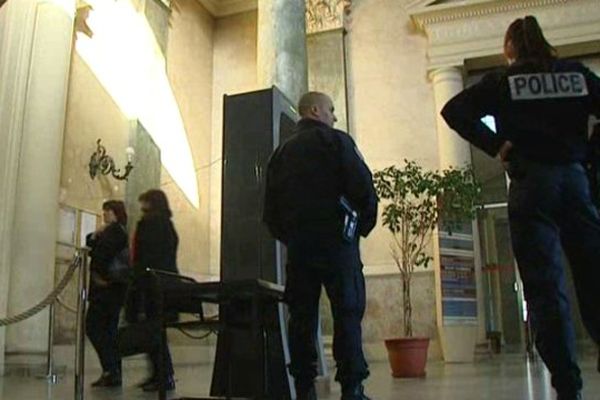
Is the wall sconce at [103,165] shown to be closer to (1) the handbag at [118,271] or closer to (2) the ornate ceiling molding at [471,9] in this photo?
(1) the handbag at [118,271]

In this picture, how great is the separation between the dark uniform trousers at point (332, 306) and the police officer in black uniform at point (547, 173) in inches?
32.5

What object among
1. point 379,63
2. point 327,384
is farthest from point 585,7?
point 327,384

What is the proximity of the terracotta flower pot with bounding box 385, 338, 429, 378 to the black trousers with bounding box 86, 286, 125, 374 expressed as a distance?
248cm

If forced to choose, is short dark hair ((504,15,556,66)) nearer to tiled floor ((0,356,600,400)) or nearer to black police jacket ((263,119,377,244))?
black police jacket ((263,119,377,244))

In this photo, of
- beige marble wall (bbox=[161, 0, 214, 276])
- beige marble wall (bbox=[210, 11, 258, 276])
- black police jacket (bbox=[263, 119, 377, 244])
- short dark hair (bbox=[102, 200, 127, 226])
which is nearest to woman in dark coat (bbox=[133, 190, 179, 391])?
short dark hair (bbox=[102, 200, 127, 226])

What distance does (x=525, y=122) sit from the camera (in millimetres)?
2529

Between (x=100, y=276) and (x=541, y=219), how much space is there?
3680 millimetres

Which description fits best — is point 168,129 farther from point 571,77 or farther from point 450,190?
point 571,77

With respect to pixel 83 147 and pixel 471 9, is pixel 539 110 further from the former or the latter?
pixel 471 9

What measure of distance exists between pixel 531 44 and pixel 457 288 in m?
6.89

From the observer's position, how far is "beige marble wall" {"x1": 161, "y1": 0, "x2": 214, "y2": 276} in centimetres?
1028

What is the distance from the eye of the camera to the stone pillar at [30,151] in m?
6.87

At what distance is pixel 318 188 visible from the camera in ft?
10.3

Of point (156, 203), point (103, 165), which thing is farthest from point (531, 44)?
point (103, 165)
